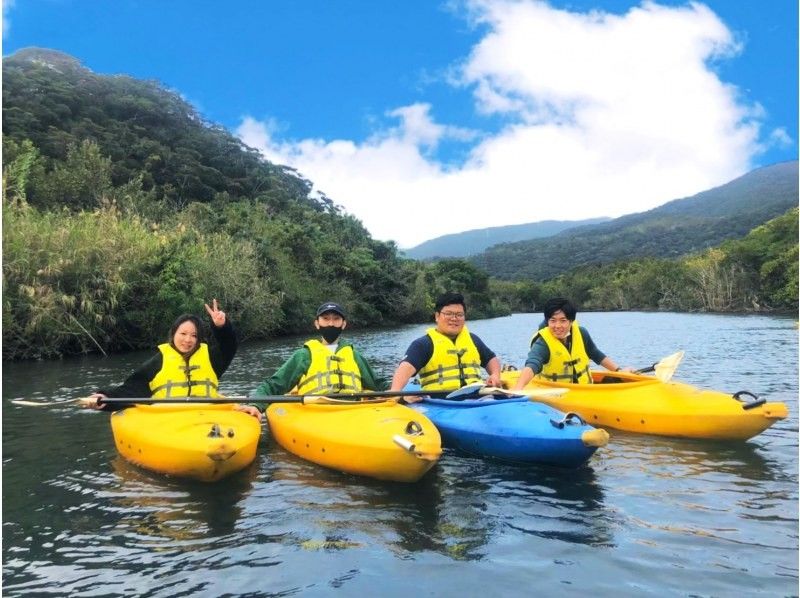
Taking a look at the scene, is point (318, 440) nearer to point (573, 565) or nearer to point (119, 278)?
point (573, 565)

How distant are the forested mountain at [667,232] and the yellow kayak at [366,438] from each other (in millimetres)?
104844

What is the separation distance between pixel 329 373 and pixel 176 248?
17.2 metres

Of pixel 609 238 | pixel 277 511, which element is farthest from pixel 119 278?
pixel 609 238

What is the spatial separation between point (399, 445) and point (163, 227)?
23.8 metres

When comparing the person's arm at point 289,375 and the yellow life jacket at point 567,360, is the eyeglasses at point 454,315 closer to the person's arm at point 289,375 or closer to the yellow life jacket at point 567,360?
the yellow life jacket at point 567,360

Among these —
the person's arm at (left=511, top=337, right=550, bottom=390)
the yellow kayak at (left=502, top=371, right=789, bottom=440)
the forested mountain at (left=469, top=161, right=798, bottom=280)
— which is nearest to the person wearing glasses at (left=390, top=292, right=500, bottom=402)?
the person's arm at (left=511, top=337, right=550, bottom=390)

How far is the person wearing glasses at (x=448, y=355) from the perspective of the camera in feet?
21.9

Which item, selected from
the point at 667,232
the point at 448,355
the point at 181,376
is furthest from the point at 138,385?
the point at 667,232

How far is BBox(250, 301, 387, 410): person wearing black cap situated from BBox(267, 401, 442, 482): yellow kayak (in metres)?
0.30

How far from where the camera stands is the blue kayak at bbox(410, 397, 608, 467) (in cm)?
520

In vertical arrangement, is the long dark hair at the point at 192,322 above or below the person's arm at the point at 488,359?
above

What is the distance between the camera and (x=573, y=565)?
12.1ft

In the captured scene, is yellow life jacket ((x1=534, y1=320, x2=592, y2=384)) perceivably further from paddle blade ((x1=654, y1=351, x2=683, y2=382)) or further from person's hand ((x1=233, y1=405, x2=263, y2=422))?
person's hand ((x1=233, y1=405, x2=263, y2=422))

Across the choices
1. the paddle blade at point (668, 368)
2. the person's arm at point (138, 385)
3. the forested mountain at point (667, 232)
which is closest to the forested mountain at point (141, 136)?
the person's arm at point (138, 385)
